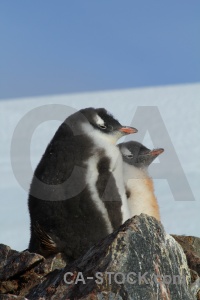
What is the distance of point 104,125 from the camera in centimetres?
378

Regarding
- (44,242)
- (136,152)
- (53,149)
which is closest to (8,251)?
(44,242)

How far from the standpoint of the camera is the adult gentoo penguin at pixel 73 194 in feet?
11.5

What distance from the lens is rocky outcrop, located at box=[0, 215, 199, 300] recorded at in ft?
8.45

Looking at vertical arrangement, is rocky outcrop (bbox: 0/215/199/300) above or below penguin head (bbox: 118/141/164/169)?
below

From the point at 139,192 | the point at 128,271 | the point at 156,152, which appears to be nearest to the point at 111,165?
the point at 139,192

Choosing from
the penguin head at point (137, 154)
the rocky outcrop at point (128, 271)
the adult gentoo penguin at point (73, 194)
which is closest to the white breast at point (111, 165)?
the adult gentoo penguin at point (73, 194)

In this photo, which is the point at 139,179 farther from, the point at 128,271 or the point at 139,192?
the point at 128,271

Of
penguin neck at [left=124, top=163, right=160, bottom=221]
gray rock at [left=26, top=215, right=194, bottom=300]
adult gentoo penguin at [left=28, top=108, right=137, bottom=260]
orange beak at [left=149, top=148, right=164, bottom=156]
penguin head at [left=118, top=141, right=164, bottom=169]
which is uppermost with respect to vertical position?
orange beak at [left=149, top=148, right=164, bottom=156]

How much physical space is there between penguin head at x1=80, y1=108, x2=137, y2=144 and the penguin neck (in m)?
0.43

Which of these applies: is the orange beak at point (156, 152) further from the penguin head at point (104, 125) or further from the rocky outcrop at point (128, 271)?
the rocky outcrop at point (128, 271)

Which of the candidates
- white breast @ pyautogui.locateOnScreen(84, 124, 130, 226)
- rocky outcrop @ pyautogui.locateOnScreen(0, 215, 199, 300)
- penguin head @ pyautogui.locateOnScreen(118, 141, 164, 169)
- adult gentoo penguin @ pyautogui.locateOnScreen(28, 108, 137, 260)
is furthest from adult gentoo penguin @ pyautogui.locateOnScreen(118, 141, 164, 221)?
rocky outcrop @ pyautogui.locateOnScreen(0, 215, 199, 300)

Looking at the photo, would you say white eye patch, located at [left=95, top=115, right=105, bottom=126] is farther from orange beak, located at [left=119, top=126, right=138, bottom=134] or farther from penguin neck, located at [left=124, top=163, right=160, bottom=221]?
penguin neck, located at [left=124, top=163, right=160, bottom=221]

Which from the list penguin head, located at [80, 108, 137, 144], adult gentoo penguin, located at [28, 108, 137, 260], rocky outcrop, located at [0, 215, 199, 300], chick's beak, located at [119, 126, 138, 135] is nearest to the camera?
rocky outcrop, located at [0, 215, 199, 300]

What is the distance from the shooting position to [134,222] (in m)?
2.76
